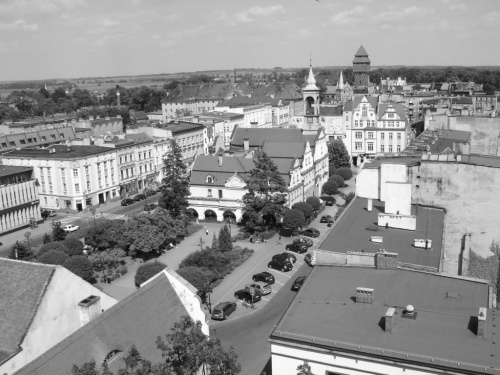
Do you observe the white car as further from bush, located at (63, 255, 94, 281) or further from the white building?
bush, located at (63, 255, 94, 281)

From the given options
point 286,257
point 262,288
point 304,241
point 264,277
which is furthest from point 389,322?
point 304,241

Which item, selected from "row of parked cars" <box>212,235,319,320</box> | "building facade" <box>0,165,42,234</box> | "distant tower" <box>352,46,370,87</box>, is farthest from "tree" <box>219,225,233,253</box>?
"distant tower" <box>352,46,370,87</box>

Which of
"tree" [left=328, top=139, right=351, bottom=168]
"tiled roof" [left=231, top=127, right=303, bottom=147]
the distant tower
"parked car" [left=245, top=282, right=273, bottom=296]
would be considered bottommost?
"parked car" [left=245, top=282, right=273, bottom=296]

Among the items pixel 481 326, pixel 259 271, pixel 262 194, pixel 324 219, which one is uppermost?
pixel 481 326

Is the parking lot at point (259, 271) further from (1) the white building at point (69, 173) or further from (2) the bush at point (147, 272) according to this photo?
(1) the white building at point (69, 173)

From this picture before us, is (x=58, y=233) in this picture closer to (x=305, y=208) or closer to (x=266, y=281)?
(x=266, y=281)

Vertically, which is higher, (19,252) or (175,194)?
(175,194)
